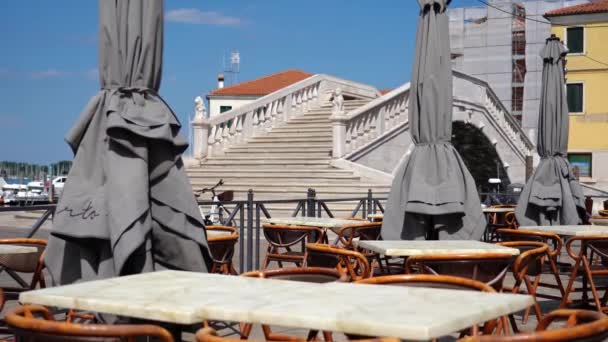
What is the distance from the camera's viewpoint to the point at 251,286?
2934 mm

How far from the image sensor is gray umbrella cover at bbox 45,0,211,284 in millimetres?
3842

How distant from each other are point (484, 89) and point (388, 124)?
7173 millimetres

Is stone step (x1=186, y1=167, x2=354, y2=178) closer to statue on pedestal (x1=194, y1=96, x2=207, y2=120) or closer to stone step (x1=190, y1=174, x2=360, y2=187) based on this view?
stone step (x1=190, y1=174, x2=360, y2=187)

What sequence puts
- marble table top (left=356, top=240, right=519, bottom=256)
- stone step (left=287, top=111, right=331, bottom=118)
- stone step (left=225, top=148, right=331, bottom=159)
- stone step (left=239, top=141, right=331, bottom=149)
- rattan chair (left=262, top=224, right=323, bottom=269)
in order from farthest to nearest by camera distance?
1. stone step (left=287, top=111, right=331, bottom=118)
2. stone step (left=239, top=141, right=331, bottom=149)
3. stone step (left=225, top=148, right=331, bottom=159)
4. rattan chair (left=262, top=224, right=323, bottom=269)
5. marble table top (left=356, top=240, right=519, bottom=256)

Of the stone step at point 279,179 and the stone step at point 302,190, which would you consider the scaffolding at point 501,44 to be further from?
the stone step at point 302,190

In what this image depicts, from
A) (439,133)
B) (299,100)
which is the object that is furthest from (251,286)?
(299,100)

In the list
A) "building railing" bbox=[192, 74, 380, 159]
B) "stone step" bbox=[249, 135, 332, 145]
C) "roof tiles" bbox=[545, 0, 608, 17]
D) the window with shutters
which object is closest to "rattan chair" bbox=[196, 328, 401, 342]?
"building railing" bbox=[192, 74, 380, 159]

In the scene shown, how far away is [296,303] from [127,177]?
1.64m

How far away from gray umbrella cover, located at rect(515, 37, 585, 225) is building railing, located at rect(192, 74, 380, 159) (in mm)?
11762

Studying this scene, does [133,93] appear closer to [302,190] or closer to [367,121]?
[302,190]

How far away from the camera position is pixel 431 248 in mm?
4414

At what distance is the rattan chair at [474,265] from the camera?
4.02m

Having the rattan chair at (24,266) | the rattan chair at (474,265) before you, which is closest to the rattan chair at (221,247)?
the rattan chair at (24,266)

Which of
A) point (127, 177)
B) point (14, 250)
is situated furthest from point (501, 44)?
point (127, 177)
